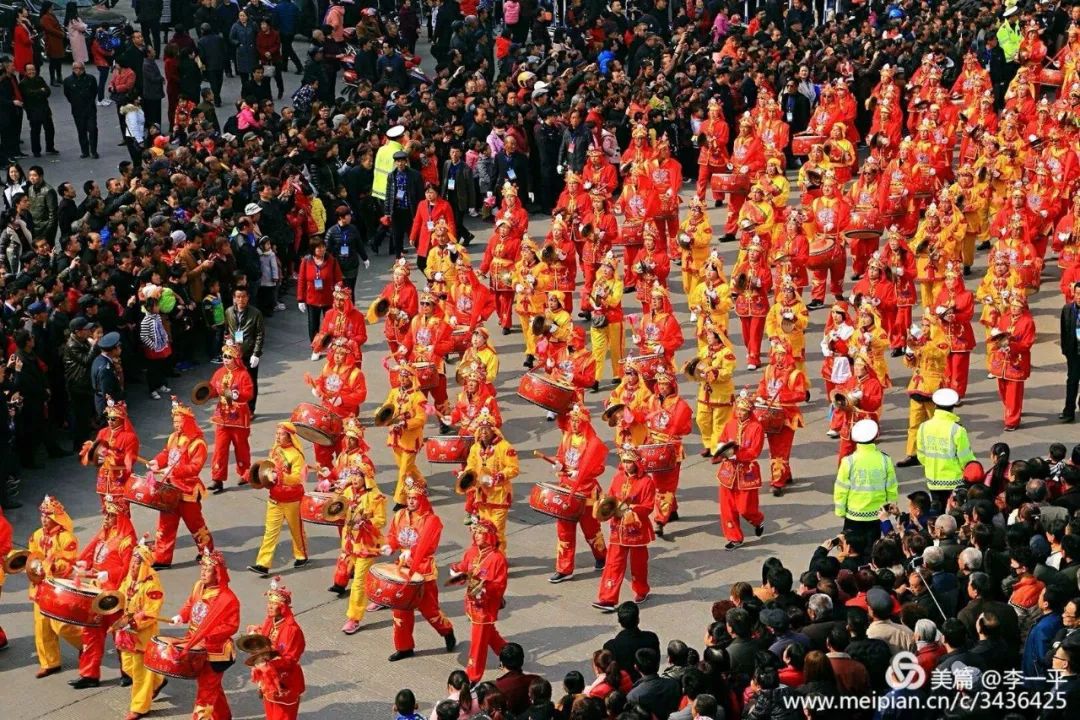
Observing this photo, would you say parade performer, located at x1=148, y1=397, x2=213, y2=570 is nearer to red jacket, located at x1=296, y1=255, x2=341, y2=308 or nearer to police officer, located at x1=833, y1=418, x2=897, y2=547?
red jacket, located at x1=296, y1=255, x2=341, y2=308

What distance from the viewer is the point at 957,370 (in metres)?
21.3

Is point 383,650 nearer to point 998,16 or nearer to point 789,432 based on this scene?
point 789,432

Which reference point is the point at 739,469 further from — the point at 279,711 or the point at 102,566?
the point at 102,566

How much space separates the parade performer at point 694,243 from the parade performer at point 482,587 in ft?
28.1

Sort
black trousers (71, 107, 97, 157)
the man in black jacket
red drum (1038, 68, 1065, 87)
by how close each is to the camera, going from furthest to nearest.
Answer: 1. red drum (1038, 68, 1065, 87)
2. black trousers (71, 107, 97, 157)
3. the man in black jacket

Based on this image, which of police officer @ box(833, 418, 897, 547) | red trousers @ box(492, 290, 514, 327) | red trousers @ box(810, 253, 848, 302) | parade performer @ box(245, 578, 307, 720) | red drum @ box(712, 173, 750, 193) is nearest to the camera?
parade performer @ box(245, 578, 307, 720)

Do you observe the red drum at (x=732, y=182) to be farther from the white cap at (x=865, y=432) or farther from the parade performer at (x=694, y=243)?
the white cap at (x=865, y=432)

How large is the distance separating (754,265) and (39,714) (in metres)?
10.5

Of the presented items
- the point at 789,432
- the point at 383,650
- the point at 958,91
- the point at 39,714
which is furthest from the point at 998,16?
the point at 39,714

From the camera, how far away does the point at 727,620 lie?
46.6 ft

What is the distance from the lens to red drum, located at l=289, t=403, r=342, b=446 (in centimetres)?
1958

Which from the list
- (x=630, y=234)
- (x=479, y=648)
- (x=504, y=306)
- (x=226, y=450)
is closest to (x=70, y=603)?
(x=479, y=648)

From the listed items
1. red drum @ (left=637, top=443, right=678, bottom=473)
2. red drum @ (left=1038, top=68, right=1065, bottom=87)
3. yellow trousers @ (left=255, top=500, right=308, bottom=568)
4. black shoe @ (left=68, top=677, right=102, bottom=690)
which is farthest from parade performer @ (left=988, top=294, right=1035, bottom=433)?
red drum @ (left=1038, top=68, right=1065, bottom=87)

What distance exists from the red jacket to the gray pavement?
86 cm
